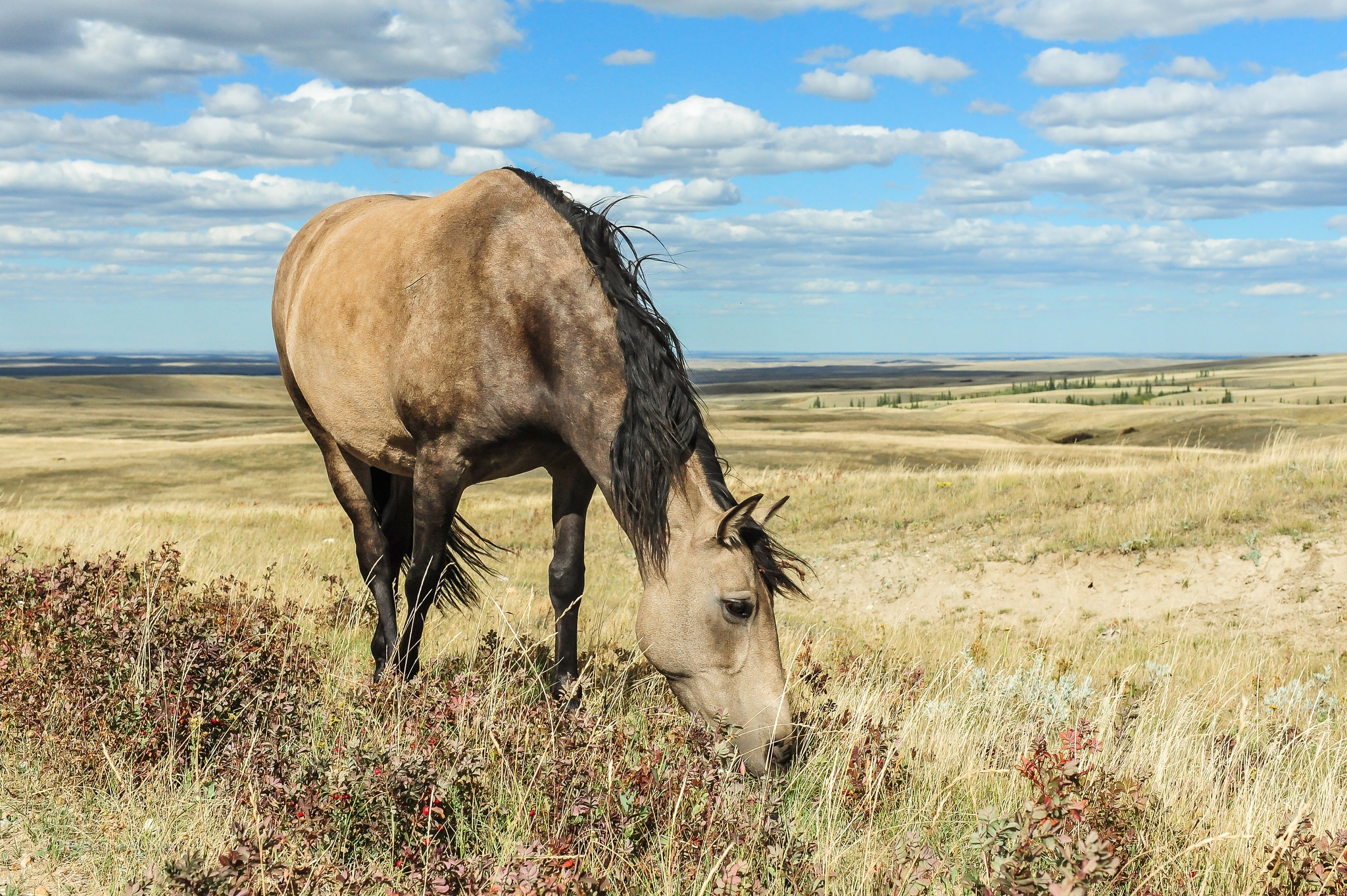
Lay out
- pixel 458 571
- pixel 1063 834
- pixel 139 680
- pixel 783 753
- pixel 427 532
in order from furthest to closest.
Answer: pixel 458 571, pixel 427 532, pixel 139 680, pixel 783 753, pixel 1063 834

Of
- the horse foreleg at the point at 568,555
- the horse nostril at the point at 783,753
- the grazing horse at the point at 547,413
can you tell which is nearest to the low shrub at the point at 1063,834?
the horse nostril at the point at 783,753

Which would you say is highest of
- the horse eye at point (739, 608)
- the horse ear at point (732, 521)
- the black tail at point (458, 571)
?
the horse ear at point (732, 521)

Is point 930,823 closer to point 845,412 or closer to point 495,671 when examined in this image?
point 495,671

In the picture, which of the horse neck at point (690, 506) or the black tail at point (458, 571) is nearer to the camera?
the horse neck at point (690, 506)

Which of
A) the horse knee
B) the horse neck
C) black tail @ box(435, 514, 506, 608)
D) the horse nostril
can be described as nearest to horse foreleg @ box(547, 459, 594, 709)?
the horse knee

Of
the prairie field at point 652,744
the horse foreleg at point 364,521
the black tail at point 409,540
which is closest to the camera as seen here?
the prairie field at point 652,744

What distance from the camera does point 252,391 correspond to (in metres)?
129

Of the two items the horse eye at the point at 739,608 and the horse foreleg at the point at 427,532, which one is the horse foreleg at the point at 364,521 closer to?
the horse foreleg at the point at 427,532

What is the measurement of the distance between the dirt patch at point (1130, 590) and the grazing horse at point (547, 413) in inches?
243

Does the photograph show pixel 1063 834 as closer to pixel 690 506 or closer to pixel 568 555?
pixel 690 506

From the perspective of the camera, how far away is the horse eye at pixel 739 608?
13.9 ft

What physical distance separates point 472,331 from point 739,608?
2.06 metres

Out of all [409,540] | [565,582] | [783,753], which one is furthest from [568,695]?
[409,540]

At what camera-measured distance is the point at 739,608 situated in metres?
4.25
